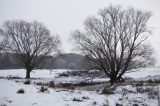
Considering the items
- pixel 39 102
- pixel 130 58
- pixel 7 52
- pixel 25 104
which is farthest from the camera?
pixel 7 52

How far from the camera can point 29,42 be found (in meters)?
36.1

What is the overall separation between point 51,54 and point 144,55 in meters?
19.5

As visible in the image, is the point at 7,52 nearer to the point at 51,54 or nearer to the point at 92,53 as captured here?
the point at 51,54

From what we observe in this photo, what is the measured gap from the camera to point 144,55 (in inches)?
967

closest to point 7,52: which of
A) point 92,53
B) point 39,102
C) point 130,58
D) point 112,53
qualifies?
point 92,53

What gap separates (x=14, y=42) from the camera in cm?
3559

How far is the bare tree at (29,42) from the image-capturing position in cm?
3528

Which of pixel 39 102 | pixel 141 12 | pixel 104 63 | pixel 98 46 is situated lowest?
pixel 39 102

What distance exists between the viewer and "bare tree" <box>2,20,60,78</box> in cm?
3528

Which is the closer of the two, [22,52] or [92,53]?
[92,53]

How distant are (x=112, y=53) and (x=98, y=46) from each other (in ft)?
6.72

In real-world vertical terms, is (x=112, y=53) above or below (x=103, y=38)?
below

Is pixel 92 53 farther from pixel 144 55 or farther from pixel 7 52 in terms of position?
pixel 7 52

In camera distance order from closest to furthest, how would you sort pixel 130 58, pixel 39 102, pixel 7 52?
1. pixel 39 102
2. pixel 130 58
3. pixel 7 52
